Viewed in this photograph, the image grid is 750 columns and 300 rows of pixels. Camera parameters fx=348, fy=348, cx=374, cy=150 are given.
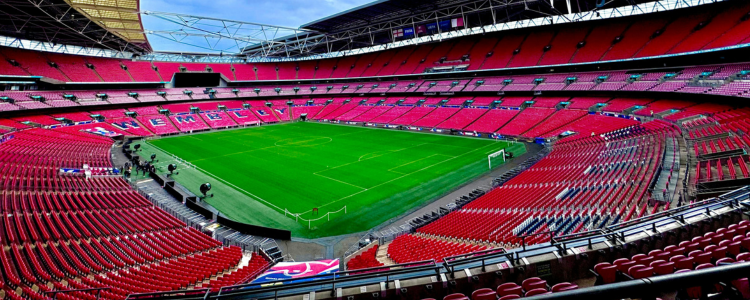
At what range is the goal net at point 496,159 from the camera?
102ft

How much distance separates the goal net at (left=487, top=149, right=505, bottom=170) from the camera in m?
Answer: 31.2

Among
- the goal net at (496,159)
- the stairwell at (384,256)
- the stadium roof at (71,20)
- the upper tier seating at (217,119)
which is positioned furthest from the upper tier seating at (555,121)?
the upper tier seating at (217,119)

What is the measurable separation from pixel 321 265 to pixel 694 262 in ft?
37.6

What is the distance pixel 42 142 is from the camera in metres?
32.8

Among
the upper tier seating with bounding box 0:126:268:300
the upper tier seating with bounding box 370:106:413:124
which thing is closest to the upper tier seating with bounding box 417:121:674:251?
the upper tier seating with bounding box 0:126:268:300

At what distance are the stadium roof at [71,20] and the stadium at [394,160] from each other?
1.42 ft

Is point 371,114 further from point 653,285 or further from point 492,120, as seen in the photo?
point 653,285

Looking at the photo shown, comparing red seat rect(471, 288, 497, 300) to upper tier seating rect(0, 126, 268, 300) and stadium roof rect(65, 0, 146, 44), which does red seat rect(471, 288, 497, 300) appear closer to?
upper tier seating rect(0, 126, 268, 300)

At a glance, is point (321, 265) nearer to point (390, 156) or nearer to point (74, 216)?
point (74, 216)

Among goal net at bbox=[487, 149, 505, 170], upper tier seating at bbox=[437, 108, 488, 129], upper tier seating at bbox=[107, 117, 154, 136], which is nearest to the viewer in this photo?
goal net at bbox=[487, 149, 505, 170]

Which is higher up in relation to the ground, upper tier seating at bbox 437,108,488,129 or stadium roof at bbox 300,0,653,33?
stadium roof at bbox 300,0,653,33

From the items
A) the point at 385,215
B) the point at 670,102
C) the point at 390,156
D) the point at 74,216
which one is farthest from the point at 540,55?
the point at 74,216

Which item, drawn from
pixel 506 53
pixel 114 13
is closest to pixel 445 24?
pixel 506 53

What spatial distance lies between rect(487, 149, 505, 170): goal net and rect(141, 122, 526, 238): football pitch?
2.31 feet
